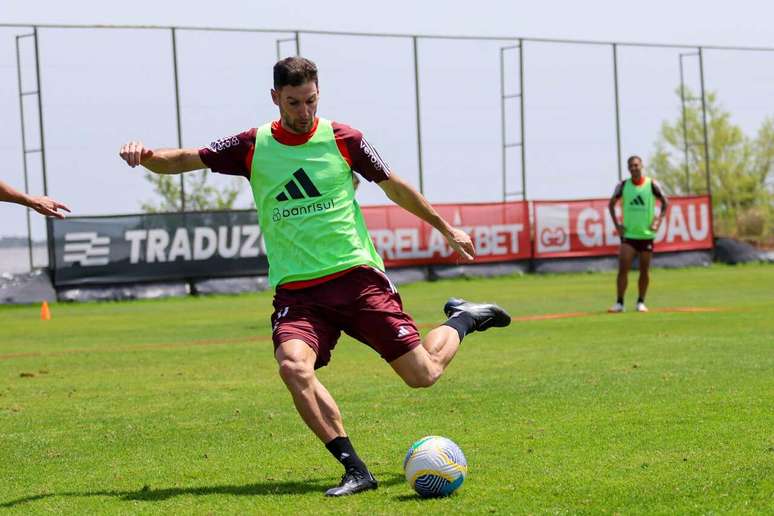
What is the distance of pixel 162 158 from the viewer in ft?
23.2

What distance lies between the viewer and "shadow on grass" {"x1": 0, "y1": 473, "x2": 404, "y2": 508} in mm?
6535

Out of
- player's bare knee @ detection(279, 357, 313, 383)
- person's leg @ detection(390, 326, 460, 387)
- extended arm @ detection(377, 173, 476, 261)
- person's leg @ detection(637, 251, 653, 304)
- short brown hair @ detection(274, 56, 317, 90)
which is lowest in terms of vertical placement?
person's leg @ detection(637, 251, 653, 304)

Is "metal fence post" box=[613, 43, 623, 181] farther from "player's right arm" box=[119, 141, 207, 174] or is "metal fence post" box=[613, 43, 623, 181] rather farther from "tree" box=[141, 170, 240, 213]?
"player's right arm" box=[119, 141, 207, 174]

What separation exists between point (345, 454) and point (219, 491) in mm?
703

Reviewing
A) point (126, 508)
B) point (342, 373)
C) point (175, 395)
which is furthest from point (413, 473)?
point (342, 373)

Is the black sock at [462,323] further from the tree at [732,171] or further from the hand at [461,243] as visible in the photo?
the tree at [732,171]

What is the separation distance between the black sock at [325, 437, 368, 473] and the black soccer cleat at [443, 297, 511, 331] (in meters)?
1.77

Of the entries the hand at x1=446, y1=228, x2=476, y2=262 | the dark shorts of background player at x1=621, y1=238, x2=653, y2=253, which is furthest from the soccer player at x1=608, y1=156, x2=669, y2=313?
the hand at x1=446, y1=228, x2=476, y2=262

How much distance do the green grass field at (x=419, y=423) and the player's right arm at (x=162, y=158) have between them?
5.77 ft

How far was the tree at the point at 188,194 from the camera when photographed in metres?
36.9

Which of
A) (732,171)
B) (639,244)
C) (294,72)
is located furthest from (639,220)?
(732,171)

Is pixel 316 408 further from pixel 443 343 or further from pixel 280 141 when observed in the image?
pixel 280 141

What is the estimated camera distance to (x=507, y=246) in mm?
35688

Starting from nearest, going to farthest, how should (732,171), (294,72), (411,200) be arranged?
(294,72)
(411,200)
(732,171)
